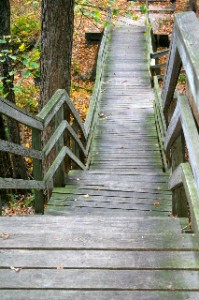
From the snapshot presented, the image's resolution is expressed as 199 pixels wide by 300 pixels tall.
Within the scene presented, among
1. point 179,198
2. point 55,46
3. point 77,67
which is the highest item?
point 55,46

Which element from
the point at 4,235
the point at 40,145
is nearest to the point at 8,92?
the point at 40,145

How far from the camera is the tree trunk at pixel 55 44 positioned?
6.38 meters

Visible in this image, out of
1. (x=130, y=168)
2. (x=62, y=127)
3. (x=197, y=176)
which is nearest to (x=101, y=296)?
(x=197, y=176)

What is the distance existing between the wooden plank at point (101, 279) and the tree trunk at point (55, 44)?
15.3 feet

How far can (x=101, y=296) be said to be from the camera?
238 cm

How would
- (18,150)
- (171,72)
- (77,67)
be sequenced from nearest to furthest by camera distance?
(18,150) → (171,72) → (77,67)

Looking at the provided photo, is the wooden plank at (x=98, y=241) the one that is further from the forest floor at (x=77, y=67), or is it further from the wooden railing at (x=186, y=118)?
the forest floor at (x=77, y=67)

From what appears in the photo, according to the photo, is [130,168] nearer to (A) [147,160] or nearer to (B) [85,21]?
(A) [147,160]

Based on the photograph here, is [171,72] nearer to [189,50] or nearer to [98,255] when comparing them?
[189,50]

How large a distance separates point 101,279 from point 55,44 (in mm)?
4838

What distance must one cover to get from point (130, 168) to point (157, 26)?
Result: 44.8 feet

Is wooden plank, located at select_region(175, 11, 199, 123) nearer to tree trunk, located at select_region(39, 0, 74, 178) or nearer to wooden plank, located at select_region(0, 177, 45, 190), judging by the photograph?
wooden plank, located at select_region(0, 177, 45, 190)

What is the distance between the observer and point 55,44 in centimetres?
659

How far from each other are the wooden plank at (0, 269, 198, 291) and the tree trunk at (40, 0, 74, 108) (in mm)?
4658
